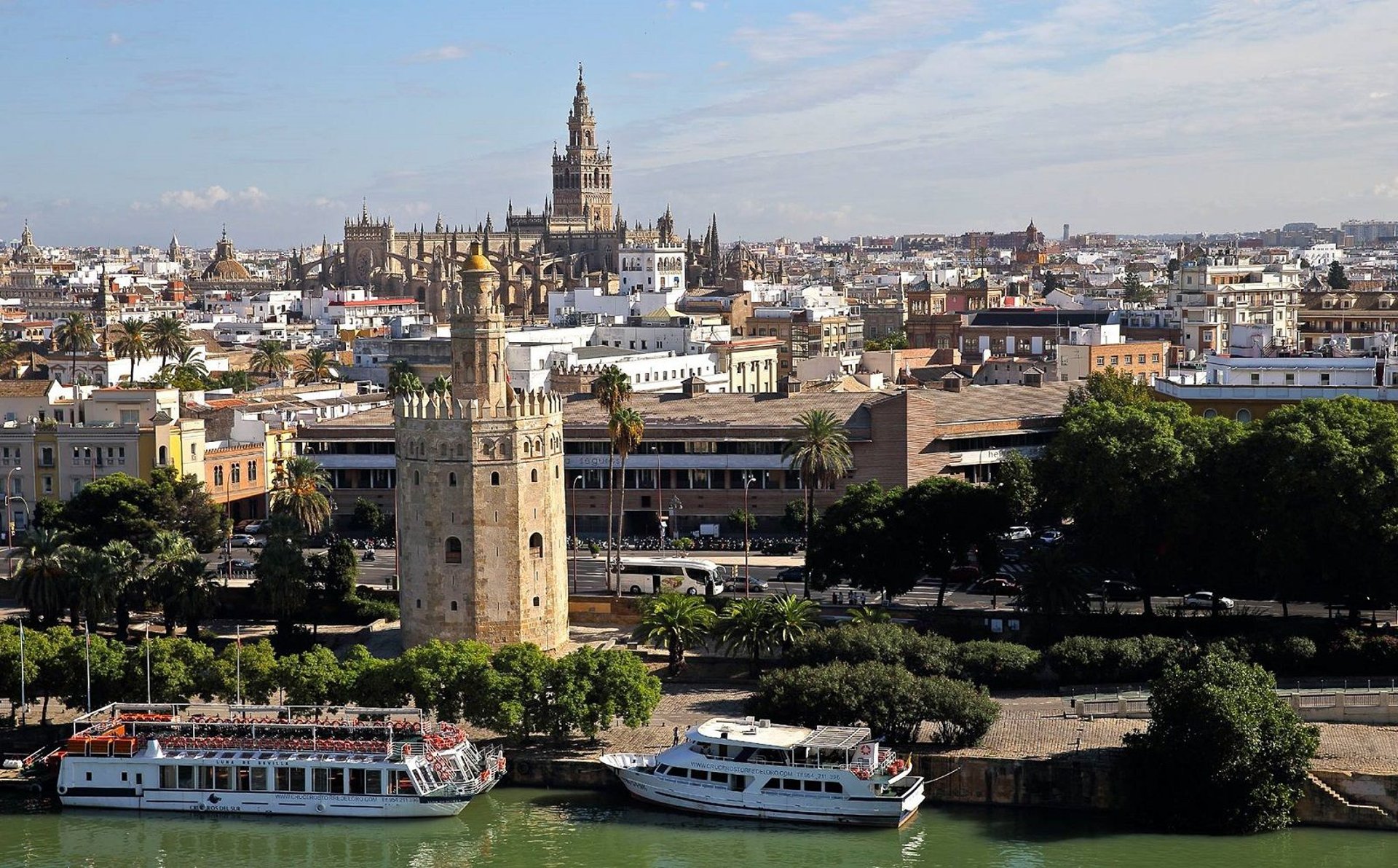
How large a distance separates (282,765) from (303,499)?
19507 millimetres

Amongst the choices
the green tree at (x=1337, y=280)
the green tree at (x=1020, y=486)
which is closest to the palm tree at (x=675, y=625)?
the green tree at (x=1020, y=486)

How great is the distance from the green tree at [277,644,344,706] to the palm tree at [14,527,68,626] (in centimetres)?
1115

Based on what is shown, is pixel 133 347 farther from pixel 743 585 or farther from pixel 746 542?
pixel 743 585

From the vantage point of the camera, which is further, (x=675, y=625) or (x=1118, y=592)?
(x=1118, y=592)

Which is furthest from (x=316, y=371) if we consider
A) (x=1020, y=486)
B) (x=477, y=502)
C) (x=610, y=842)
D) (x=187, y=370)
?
(x=610, y=842)

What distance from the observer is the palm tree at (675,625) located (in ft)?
169

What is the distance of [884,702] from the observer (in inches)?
1797

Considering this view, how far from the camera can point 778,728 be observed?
45438 millimetres

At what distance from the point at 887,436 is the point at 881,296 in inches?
4800

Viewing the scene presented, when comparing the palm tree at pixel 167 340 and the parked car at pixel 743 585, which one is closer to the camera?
the parked car at pixel 743 585

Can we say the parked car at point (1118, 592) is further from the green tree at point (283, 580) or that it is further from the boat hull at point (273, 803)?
the green tree at point (283, 580)

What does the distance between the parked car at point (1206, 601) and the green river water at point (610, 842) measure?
1243 centimetres

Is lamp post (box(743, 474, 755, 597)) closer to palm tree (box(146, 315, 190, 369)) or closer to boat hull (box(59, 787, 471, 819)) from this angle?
boat hull (box(59, 787, 471, 819))

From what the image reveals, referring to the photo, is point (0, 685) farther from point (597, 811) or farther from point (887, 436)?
point (887, 436)
